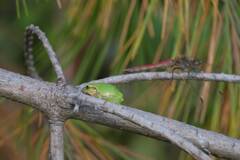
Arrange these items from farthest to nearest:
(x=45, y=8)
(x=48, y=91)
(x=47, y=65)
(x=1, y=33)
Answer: (x=1, y=33) → (x=45, y=8) → (x=47, y=65) → (x=48, y=91)

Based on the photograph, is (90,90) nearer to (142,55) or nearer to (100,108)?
(100,108)

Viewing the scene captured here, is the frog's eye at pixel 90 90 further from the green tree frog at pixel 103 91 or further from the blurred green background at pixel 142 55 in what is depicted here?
the blurred green background at pixel 142 55

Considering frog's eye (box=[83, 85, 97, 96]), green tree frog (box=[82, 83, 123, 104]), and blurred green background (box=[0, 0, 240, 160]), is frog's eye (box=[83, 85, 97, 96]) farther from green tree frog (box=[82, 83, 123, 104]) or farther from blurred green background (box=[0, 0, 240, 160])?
blurred green background (box=[0, 0, 240, 160])

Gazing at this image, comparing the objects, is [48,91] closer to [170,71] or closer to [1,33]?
[170,71]

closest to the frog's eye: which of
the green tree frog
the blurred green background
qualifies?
the green tree frog

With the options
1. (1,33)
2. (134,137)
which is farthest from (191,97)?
(1,33)

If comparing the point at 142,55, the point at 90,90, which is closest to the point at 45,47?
the point at 90,90
